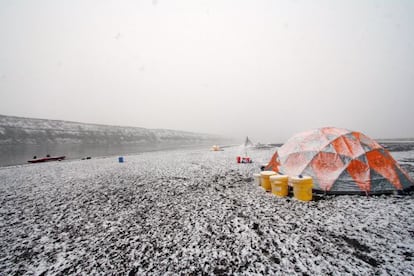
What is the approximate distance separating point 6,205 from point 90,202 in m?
3.71

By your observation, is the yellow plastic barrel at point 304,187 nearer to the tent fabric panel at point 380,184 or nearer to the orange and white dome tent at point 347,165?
the orange and white dome tent at point 347,165

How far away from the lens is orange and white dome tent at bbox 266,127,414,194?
6469 millimetres

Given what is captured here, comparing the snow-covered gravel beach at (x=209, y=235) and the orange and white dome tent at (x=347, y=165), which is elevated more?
the orange and white dome tent at (x=347, y=165)

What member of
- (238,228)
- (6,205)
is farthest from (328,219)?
(6,205)

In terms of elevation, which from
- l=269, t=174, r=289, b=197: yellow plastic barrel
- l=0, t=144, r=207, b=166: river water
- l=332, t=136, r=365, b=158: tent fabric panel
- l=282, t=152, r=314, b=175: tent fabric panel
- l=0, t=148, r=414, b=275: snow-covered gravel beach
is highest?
l=332, t=136, r=365, b=158: tent fabric panel

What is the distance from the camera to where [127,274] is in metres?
3.16

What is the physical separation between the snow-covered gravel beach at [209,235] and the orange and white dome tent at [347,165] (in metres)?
0.54

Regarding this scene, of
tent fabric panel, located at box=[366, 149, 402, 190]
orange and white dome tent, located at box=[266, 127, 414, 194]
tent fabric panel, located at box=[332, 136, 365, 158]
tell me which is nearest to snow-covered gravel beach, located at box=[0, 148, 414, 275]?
orange and white dome tent, located at box=[266, 127, 414, 194]

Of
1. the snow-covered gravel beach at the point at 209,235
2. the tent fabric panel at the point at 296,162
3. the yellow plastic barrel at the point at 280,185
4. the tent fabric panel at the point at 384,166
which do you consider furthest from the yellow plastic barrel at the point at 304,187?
the tent fabric panel at the point at 384,166

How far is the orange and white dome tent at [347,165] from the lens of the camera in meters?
Answer: 6.47

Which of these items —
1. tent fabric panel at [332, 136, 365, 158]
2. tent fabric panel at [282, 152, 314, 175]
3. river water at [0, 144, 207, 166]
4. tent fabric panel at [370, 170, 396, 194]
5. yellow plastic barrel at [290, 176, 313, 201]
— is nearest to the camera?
yellow plastic barrel at [290, 176, 313, 201]

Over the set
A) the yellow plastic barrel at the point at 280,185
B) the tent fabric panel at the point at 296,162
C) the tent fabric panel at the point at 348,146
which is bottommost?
the yellow plastic barrel at the point at 280,185

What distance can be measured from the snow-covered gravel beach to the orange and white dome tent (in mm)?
540

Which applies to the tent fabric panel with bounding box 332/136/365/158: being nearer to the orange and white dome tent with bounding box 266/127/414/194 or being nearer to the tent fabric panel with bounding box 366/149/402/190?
the orange and white dome tent with bounding box 266/127/414/194
